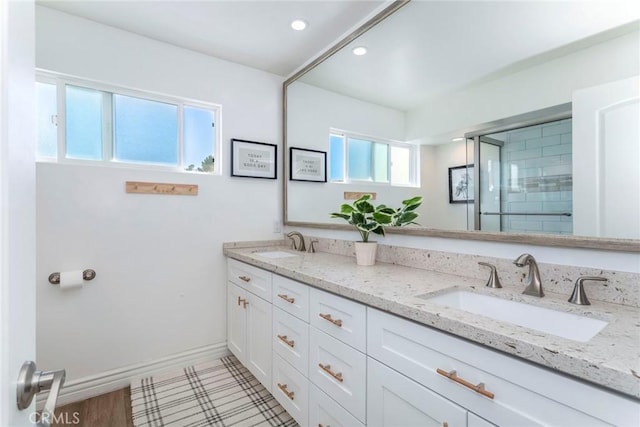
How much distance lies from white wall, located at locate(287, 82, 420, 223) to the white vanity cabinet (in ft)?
2.36

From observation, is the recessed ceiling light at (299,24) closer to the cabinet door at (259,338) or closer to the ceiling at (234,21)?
the ceiling at (234,21)

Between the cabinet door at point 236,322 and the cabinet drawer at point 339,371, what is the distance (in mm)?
848

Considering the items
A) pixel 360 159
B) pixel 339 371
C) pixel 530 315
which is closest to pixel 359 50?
pixel 360 159

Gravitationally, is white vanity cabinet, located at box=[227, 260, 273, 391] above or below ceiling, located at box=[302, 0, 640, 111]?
below

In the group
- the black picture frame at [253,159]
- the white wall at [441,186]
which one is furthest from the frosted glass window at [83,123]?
the white wall at [441,186]

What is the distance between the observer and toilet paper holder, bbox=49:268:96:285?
177cm

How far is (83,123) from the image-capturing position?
6.36ft

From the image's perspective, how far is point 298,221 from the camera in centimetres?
257

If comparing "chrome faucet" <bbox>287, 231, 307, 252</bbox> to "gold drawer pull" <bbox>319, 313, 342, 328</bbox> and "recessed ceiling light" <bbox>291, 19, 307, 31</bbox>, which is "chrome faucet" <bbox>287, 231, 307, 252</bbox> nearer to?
"gold drawer pull" <bbox>319, 313, 342, 328</bbox>

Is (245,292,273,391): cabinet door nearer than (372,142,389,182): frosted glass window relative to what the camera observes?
Yes

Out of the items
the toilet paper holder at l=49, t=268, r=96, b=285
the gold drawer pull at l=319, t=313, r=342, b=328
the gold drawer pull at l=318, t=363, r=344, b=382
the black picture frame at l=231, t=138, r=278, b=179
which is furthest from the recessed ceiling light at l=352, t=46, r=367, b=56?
the toilet paper holder at l=49, t=268, r=96, b=285

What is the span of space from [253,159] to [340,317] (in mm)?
1689

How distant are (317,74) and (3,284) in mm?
2358

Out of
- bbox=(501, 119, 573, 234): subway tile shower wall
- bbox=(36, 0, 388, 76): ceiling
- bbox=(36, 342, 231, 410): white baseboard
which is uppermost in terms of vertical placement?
bbox=(36, 0, 388, 76): ceiling
